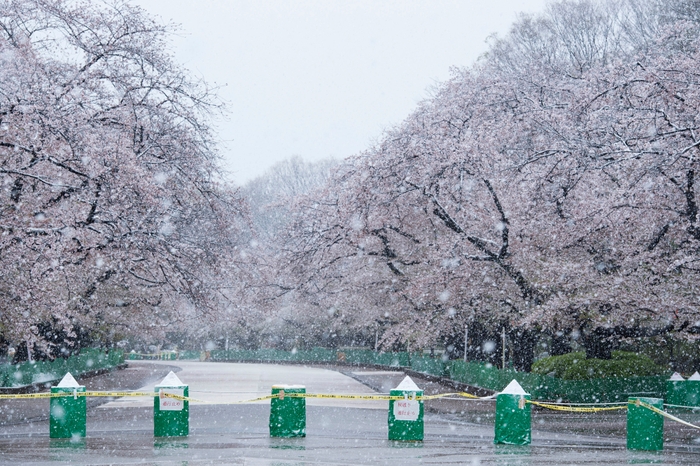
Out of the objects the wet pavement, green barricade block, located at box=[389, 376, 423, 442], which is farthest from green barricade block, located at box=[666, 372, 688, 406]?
green barricade block, located at box=[389, 376, 423, 442]

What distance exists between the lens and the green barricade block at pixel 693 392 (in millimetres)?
25359

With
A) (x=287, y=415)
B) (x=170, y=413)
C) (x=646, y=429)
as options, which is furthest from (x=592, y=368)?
(x=170, y=413)

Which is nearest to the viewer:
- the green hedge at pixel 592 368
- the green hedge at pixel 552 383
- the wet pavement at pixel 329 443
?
the wet pavement at pixel 329 443

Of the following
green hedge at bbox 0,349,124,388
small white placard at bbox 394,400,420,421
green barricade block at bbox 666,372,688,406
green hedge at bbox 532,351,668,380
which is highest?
small white placard at bbox 394,400,420,421

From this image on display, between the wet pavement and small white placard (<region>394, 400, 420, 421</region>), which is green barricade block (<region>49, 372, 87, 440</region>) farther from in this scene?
small white placard (<region>394, 400, 420, 421</region>)

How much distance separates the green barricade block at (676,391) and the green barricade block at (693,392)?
0.12 meters

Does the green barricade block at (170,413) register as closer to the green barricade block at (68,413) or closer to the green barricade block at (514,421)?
the green barricade block at (68,413)

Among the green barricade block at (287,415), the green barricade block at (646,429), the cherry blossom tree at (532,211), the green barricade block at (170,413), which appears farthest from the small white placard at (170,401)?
the cherry blossom tree at (532,211)

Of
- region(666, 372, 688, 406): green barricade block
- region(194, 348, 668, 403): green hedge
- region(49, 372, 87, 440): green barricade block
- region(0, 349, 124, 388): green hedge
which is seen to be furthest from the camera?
region(0, 349, 124, 388): green hedge

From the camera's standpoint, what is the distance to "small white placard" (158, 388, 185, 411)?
15609mm

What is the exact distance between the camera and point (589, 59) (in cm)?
4241

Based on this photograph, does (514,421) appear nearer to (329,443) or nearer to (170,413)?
(329,443)

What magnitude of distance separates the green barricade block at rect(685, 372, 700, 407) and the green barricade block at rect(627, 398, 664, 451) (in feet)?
38.2

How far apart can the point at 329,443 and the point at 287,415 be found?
1036mm
